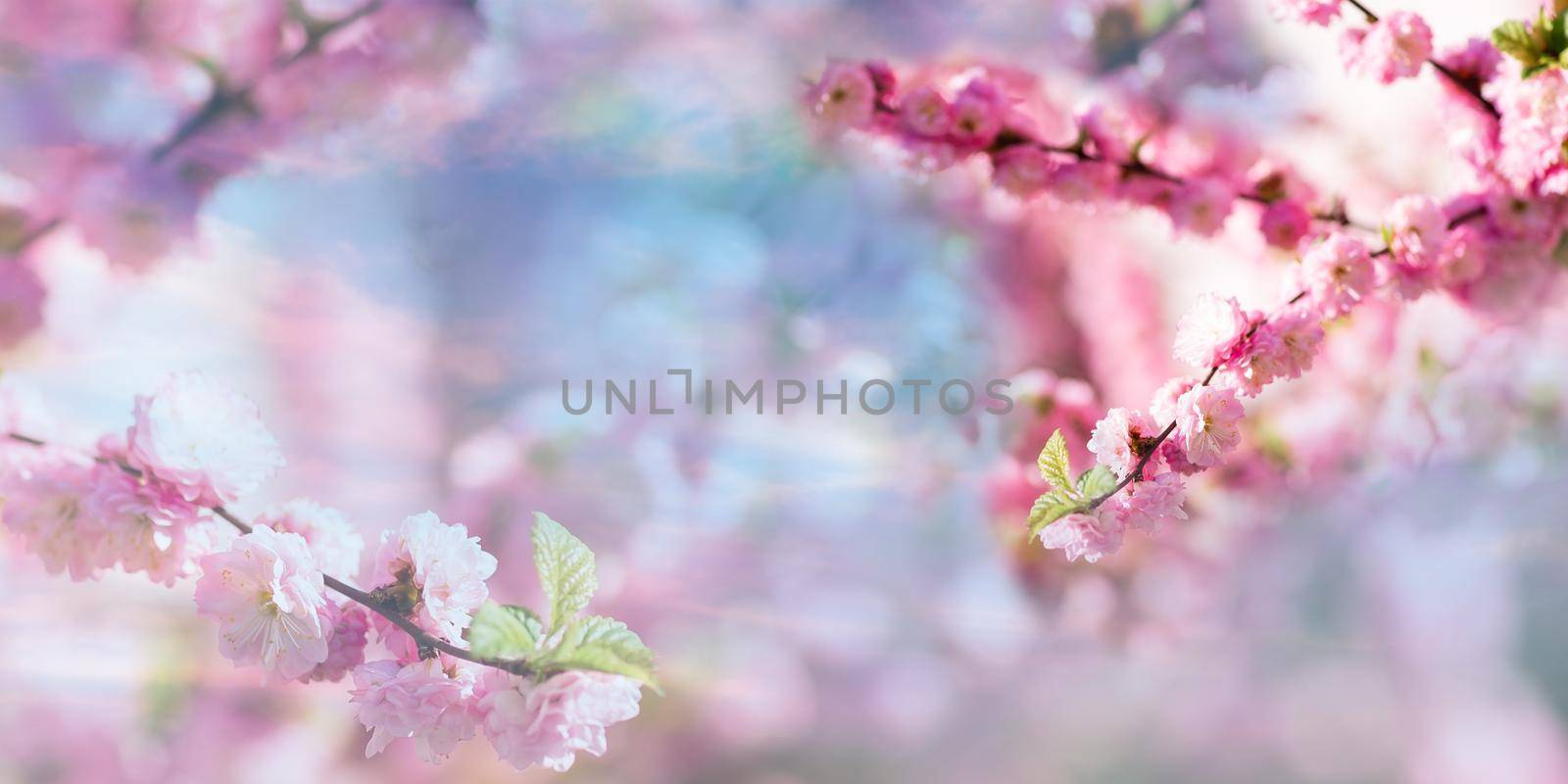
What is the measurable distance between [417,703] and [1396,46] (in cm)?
90

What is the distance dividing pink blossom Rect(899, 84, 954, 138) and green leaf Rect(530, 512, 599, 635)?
19.5 inches

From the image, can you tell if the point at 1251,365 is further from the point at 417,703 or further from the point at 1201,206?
the point at 417,703

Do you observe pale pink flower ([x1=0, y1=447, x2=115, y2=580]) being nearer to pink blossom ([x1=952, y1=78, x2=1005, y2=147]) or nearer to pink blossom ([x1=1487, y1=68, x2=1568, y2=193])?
pink blossom ([x1=952, y1=78, x2=1005, y2=147])

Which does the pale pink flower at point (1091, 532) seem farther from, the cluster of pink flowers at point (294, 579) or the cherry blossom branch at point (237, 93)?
the cherry blossom branch at point (237, 93)

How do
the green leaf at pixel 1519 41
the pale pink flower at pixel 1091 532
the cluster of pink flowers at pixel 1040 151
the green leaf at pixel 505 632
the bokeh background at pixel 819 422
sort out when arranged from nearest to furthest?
the green leaf at pixel 505 632 < the pale pink flower at pixel 1091 532 < the green leaf at pixel 1519 41 < the cluster of pink flowers at pixel 1040 151 < the bokeh background at pixel 819 422

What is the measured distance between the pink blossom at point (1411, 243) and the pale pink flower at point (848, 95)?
0.45m

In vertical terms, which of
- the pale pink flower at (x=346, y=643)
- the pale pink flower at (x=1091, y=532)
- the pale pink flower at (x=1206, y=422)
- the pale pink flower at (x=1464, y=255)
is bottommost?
the pale pink flower at (x=346, y=643)

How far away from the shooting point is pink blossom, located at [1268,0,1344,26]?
81 cm

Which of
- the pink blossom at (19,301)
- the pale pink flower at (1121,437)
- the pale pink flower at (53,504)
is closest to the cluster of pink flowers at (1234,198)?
the pale pink flower at (1121,437)

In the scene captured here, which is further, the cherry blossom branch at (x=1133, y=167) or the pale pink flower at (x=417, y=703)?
the cherry blossom branch at (x=1133, y=167)

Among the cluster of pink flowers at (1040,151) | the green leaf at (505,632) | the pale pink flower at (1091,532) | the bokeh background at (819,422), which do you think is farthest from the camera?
the bokeh background at (819,422)

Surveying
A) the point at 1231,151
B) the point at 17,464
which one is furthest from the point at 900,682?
the point at 17,464

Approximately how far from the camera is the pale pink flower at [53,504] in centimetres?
72

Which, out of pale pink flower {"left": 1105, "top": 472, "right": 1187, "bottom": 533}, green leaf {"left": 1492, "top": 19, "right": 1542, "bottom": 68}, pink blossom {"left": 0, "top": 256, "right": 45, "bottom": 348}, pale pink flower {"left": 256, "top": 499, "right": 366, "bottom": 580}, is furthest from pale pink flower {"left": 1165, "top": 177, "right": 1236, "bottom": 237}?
pink blossom {"left": 0, "top": 256, "right": 45, "bottom": 348}
